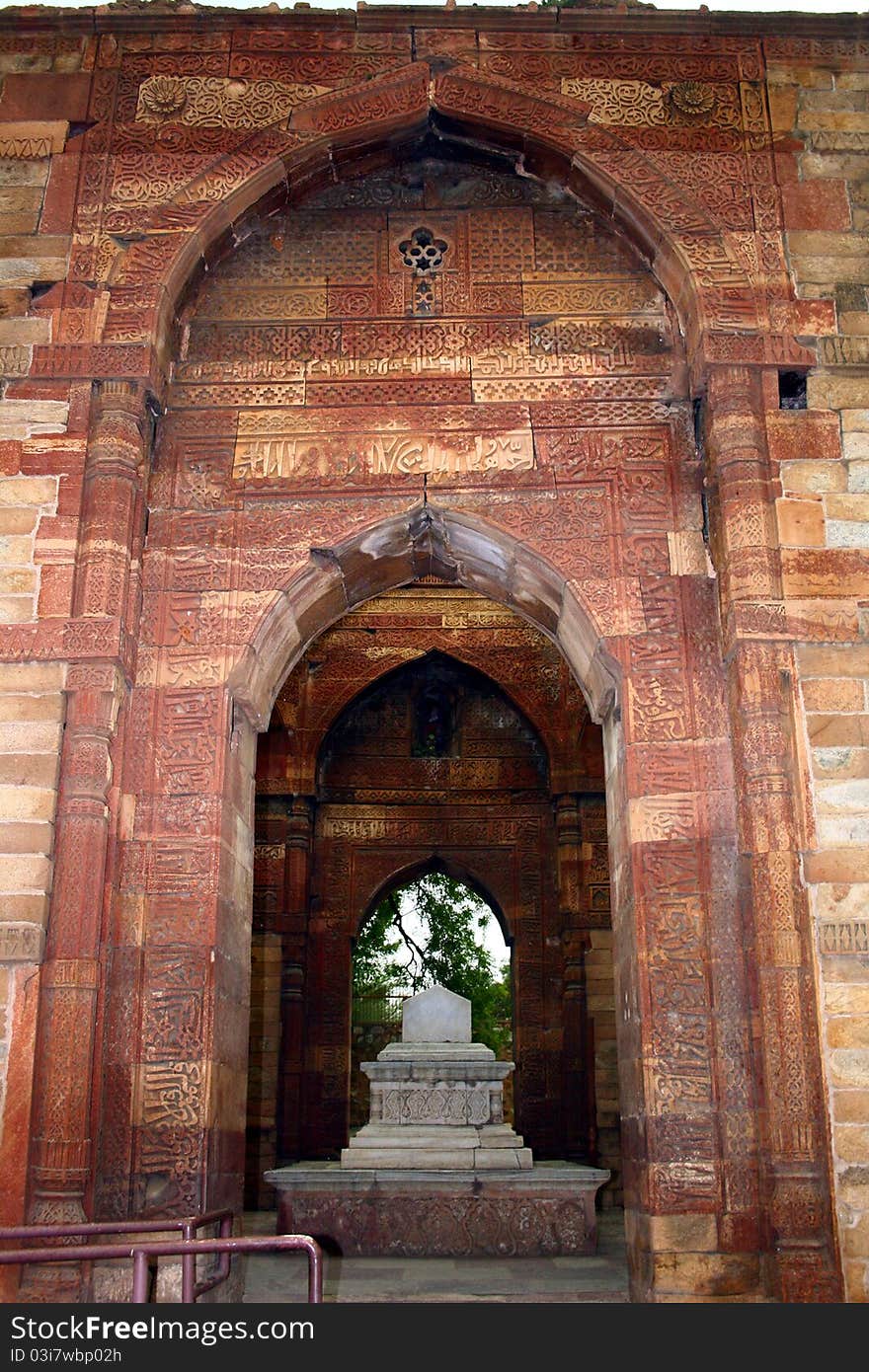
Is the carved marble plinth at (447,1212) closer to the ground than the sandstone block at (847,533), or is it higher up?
closer to the ground

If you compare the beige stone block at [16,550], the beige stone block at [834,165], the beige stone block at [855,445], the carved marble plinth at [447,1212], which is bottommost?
the carved marble plinth at [447,1212]

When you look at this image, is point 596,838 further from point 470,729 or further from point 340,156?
point 340,156

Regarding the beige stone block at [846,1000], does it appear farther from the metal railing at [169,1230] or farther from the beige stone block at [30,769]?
the beige stone block at [30,769]

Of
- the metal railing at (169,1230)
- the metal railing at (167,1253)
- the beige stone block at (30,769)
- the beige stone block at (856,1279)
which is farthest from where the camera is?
the beige stone block at (30,769)

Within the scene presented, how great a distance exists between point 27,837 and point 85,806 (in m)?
0.27

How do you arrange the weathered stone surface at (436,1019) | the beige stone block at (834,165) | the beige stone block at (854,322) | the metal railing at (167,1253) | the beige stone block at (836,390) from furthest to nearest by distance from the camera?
the weathered stone surface at (436,1019) → the beige stone block at (834,165) → the beige stone block at (854,322) → the beige stone block at (836,390) → the metal railing at (167,1253)

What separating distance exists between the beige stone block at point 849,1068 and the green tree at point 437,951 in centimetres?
1282

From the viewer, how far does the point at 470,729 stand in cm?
1260

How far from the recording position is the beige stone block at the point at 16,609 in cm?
578

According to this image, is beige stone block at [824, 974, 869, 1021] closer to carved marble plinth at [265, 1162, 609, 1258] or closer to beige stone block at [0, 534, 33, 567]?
carved marble plinth at [265, 1162, 609, 1258]

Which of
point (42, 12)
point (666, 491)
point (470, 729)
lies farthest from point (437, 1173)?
point (42, 12)

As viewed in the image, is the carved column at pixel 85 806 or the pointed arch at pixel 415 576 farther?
the pointed arch at pixel 415 576

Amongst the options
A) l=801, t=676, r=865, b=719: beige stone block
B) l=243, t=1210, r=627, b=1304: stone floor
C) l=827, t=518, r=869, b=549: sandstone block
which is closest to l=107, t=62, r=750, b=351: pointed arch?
l=827, t=518, r=869, b=549: sandstone block

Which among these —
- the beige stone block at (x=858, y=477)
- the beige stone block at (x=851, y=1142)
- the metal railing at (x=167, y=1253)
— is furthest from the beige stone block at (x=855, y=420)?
the metal railing at (x=167, y=1253)
